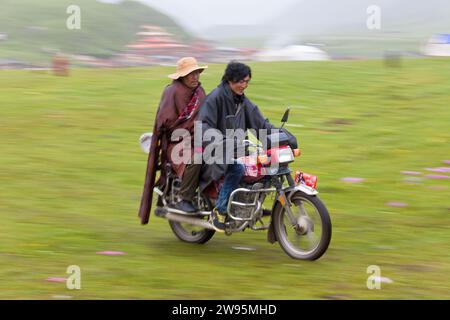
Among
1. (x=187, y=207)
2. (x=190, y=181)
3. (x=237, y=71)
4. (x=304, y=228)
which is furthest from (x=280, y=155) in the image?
(x=187, y=207)

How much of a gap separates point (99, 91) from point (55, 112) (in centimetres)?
206

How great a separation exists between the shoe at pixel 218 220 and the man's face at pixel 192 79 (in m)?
1.38

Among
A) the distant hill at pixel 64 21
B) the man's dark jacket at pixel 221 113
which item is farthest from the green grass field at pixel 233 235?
the distant hill at pixel 64 21

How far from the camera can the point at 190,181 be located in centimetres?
872

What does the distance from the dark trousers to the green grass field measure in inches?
24.1

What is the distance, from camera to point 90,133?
50.2 feet

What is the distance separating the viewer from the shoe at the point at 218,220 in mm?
8555

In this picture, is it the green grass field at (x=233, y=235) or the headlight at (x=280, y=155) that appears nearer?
the green grass field at (x=233, y=235)

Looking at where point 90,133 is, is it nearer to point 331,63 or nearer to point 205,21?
point 331,63

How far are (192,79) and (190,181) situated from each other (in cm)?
110

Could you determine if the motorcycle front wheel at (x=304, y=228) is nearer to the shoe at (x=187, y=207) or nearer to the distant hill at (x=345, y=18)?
the shoe at (x=187, y=207)

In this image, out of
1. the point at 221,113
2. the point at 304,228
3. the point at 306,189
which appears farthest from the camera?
the point at 221,113

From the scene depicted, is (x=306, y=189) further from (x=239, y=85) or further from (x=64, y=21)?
(x=64, y=21)

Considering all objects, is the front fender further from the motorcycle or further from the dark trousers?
the dark trousers
